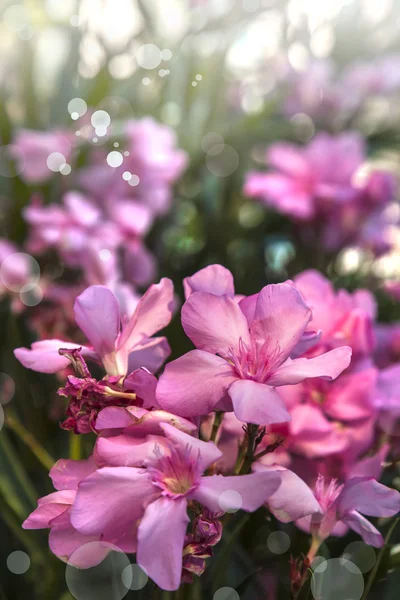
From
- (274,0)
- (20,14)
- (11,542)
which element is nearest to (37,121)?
(20,14)

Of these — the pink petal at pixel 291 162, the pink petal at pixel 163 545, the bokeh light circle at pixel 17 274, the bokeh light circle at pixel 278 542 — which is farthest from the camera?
the pink petal at pixel 291 162

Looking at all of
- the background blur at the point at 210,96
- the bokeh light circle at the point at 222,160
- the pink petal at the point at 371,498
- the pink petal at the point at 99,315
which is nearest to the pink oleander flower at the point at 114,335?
the pink petal at the point at 99,315

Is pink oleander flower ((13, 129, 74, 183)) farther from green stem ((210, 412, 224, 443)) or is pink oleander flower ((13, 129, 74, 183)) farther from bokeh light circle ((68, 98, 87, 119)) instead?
green stem ((210, 412, 224, 443))

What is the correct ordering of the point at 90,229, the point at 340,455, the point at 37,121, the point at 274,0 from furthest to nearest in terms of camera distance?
the point at 274,0
the point at 37,121
the point at 90,229
the point at 340,455

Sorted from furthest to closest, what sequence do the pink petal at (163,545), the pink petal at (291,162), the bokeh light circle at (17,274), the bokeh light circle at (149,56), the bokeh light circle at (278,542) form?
the bokeh light circle at (149,56) → the pink petal at (291,162) → the bokeh light circle at (17,274) → the bokeh light circle at (278,542) → the pink petal at (163,545)

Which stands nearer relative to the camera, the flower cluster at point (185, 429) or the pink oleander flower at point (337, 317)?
the flower cluster at point (185, 429)

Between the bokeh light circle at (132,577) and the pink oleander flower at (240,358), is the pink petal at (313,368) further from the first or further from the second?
the bokeh light circle at (132,577)

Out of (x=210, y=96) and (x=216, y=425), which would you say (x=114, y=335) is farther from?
(x=210, y=96)

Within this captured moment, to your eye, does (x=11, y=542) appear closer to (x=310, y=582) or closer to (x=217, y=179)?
(x=310, y=582)
